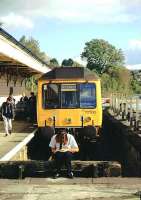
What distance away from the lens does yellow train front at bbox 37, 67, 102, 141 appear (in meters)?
20.7

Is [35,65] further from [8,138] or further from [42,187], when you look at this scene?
[42,187]

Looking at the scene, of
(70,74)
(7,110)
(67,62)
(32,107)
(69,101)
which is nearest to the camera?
(69,101)

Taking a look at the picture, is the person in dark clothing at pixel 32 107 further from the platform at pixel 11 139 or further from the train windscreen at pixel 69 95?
the train windscreen at pixel 69 95

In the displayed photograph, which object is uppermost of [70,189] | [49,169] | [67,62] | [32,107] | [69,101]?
[67,62]

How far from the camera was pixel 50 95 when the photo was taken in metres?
21.0

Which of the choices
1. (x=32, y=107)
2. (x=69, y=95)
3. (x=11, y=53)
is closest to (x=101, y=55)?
(x=32, y=107)

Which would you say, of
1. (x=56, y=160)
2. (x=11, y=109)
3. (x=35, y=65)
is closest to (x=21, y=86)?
(x=35, y=65)

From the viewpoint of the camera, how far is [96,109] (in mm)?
20734

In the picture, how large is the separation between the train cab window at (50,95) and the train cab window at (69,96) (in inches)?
8.6

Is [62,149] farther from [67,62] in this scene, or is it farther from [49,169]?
[67,62]

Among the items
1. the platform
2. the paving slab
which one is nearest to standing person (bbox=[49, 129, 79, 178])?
the paving slab

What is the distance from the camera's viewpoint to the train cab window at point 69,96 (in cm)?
2088

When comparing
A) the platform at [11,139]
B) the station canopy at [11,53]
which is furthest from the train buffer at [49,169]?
the station canopy at [11,53]

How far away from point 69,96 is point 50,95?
26.9 inches
